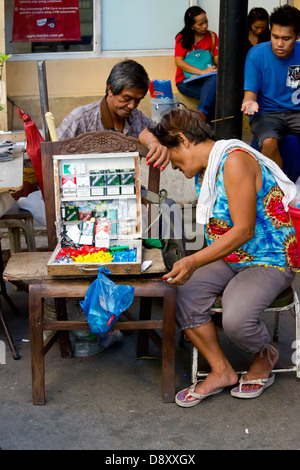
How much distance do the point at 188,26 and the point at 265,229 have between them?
3.46m

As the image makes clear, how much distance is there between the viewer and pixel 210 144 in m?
2.78

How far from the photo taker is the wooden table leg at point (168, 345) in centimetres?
272

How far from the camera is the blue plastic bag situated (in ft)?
8.59

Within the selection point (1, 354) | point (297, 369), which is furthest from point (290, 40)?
point (1, 354)

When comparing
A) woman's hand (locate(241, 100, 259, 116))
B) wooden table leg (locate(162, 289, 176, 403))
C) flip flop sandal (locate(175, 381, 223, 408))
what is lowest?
flip flop sandal (locate(175, 381, 223, 408))

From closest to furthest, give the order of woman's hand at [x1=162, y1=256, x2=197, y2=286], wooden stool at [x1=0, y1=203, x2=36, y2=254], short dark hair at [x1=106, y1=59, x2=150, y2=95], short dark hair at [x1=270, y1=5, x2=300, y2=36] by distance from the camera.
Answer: woman's hand at [x1=162, y1=256, x2=197, y2=286]
short dark hair at [x1=106, y1=59, x2=150, y2=95]
wooden stool at [x1=0, y1=203, x2=36, y2=254]
short dark hair at [x1=270, y1=5, x2=300, y2=36]

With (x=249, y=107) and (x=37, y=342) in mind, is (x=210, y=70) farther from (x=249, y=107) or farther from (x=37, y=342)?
(x=37, y=342)

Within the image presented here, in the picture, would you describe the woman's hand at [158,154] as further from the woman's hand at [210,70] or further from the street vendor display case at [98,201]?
the woman's hand at [210,70]

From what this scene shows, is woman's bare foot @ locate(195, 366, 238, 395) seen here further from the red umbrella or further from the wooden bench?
the red umbrella

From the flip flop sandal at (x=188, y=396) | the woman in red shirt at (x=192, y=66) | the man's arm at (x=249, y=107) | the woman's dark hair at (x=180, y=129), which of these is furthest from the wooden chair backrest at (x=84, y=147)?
the woman in red shirt at (x=192, y=66)

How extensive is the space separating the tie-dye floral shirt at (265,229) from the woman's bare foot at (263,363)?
1.29 ft

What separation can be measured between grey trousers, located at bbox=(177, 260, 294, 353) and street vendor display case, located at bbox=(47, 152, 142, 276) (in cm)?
33

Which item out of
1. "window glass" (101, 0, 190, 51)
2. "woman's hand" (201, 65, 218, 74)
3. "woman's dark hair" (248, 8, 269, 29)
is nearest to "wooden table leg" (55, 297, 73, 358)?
"woman's hand" (201, 65, 218, 74)

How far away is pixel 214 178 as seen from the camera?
2.74 metres
